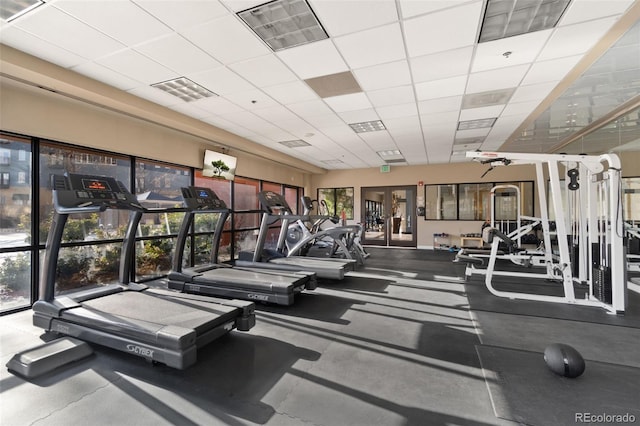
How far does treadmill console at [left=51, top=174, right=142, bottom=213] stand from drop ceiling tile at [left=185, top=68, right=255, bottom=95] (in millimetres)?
1591

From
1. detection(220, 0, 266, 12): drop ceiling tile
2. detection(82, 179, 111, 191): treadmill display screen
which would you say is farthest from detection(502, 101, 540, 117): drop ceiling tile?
detection(82, 179, 111, 191): treadmill display screen

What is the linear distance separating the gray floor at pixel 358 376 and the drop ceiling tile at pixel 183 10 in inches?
113

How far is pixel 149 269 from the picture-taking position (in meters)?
5.50

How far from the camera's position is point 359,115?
5172mm

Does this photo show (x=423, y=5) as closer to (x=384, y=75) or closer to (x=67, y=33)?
(x=384, y=75)

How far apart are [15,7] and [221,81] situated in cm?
183

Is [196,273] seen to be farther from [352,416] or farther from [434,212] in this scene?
[434,212]

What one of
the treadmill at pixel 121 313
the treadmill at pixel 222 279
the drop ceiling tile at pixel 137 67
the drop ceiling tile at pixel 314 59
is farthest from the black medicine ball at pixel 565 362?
the drop ceiling tile at pixel 137 67

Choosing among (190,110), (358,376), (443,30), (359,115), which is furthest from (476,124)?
(358,376)

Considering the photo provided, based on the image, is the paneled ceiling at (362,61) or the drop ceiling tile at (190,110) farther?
the drop ceiling tile at (190,110)

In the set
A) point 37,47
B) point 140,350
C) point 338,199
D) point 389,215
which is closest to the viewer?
point 140,350

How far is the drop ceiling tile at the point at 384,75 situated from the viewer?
3.46 m

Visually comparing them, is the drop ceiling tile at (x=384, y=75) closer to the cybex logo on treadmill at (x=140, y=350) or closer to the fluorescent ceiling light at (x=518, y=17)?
the fluorescent ceiling light at (x=518, y=17)

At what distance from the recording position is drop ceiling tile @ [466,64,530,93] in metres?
3.54
